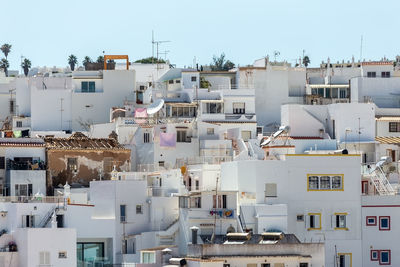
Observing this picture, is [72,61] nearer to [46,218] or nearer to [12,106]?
[12,106]

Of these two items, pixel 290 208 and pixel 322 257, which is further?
pixel 290 208

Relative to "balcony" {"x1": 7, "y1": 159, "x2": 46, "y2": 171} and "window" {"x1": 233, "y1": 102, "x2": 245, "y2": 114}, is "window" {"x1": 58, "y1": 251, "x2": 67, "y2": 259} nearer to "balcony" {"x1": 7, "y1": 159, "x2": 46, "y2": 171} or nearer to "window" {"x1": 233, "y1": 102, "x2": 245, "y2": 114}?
"balcony" {"x1": 7, "y1": 159, "x2": 46, "y2": 171}

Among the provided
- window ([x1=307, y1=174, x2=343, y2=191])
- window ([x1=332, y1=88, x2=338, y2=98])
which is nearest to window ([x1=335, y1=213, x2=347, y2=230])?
window ([x1=307, y1=174, x2=343, y2=191])

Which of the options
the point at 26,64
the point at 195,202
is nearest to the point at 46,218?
the point at 195,202

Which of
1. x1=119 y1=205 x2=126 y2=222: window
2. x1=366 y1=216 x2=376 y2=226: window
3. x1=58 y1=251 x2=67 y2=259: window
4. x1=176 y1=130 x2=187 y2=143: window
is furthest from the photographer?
x1=176 y1=130 x2=187 y2=143: window

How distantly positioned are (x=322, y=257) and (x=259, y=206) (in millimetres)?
4502

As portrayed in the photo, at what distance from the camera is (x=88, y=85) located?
94312mm

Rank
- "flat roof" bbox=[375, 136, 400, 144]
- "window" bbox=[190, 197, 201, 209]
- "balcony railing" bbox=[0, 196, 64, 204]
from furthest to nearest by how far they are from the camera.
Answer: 1. "flat roof" bbox=[375, 136, 400, 144]
2. "window" bbox=[190, 197, 201, 209]
3. "balcony railing" bbox=[0, 196, 64, 204]

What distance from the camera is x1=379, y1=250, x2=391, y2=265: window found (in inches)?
2729

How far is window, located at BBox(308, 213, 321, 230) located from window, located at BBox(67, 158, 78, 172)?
13782mm

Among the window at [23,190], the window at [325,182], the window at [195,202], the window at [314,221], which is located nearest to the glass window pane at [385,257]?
the window at [314,221]

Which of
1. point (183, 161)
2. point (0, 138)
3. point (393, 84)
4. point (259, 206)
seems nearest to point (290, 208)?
point (259, 206)

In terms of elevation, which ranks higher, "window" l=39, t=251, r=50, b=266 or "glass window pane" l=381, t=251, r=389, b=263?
"window" l=39, t=251, r=50, b=266

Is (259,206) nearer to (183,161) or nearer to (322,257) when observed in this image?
(322,257)
